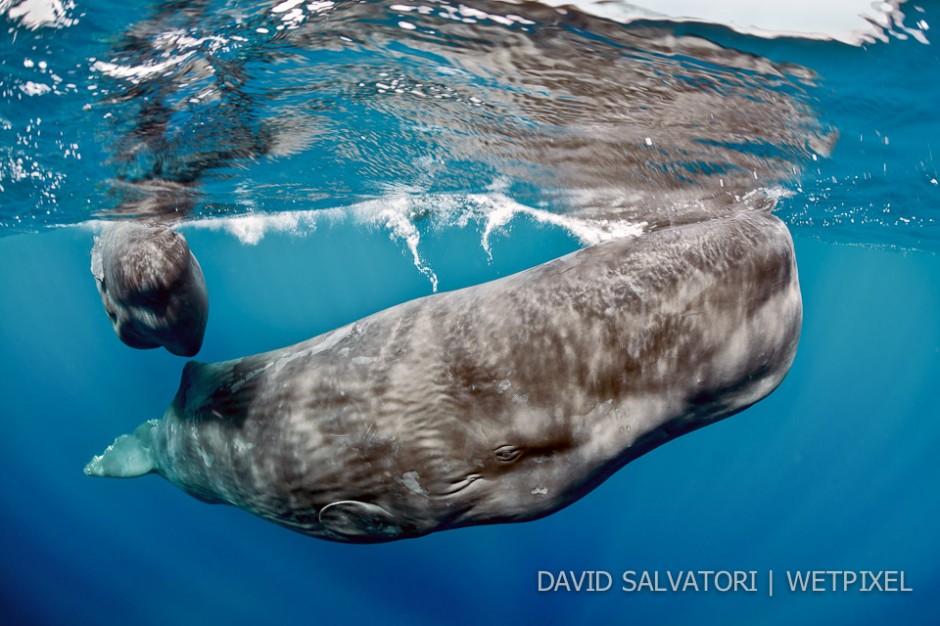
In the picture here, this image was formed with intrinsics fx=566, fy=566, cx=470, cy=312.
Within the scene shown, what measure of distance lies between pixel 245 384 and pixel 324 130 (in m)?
5.45

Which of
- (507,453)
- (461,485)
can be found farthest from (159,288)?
(507,453)

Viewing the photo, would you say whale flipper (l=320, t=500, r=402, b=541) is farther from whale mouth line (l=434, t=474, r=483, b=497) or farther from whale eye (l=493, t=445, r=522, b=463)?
whale eye (l=493, t=445, r=522, b=463)

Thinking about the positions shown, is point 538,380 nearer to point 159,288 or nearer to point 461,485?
point 461,485

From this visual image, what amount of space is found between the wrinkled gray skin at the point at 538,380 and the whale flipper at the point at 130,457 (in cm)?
299

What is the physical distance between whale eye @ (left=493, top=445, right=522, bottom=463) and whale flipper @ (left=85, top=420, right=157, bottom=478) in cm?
404

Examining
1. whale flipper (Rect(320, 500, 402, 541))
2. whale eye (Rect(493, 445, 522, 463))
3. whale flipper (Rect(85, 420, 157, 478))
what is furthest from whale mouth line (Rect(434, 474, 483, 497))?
whale flipper (Rect(85, 420, 157, 478))

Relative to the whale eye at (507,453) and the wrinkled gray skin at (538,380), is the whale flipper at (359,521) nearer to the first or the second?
the wrinkled gray skin at (538,380)

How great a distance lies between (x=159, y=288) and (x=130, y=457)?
1917mm

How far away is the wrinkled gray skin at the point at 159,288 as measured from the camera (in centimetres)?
473

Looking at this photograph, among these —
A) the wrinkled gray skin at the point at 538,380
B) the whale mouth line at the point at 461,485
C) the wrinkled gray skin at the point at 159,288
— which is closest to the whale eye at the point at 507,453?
the wrinkled gray skin at the point at 538,380

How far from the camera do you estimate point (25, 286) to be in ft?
126

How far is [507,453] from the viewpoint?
2643 mm

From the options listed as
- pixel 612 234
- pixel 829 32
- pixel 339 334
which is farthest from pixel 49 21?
pixel 612 234

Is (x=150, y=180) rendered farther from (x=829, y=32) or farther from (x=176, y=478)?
(x=829, y=32)
